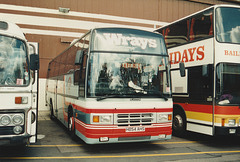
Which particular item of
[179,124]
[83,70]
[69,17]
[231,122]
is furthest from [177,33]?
[69,17]

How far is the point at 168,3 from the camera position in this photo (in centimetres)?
1927

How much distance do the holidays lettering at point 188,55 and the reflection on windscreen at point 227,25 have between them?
0.77 metres

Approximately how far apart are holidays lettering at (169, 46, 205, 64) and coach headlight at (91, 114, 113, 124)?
3.72m

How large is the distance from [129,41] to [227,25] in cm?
311

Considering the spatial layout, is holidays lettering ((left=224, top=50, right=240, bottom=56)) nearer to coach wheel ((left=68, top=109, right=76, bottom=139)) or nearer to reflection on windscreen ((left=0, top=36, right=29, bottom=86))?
coach wheel ((left=68, top=109, right=76, bottom=139))

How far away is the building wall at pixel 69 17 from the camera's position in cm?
1619

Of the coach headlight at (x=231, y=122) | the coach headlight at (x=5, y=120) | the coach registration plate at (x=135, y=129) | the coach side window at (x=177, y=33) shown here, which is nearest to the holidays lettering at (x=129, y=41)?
the coach registration plate at (x=135, y=129)

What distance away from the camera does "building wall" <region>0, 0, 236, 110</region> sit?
16.2m

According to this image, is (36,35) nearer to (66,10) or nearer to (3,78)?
(66,10)

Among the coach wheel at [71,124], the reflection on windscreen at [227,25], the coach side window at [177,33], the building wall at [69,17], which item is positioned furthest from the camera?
the building wall at [69,17]

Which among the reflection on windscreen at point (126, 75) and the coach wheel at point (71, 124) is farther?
the coach wheel at point (71, 124)

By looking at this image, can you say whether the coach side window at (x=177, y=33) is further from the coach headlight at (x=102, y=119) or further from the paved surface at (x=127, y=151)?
the coach headlight at (x=102, y=119)

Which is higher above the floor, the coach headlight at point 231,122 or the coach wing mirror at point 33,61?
the coach wing mirror at point 33,61

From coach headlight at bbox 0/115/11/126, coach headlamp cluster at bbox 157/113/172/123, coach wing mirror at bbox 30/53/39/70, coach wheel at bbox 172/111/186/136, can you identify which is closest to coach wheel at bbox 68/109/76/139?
coach headlamp cluster at bbox 157/113/172/123
